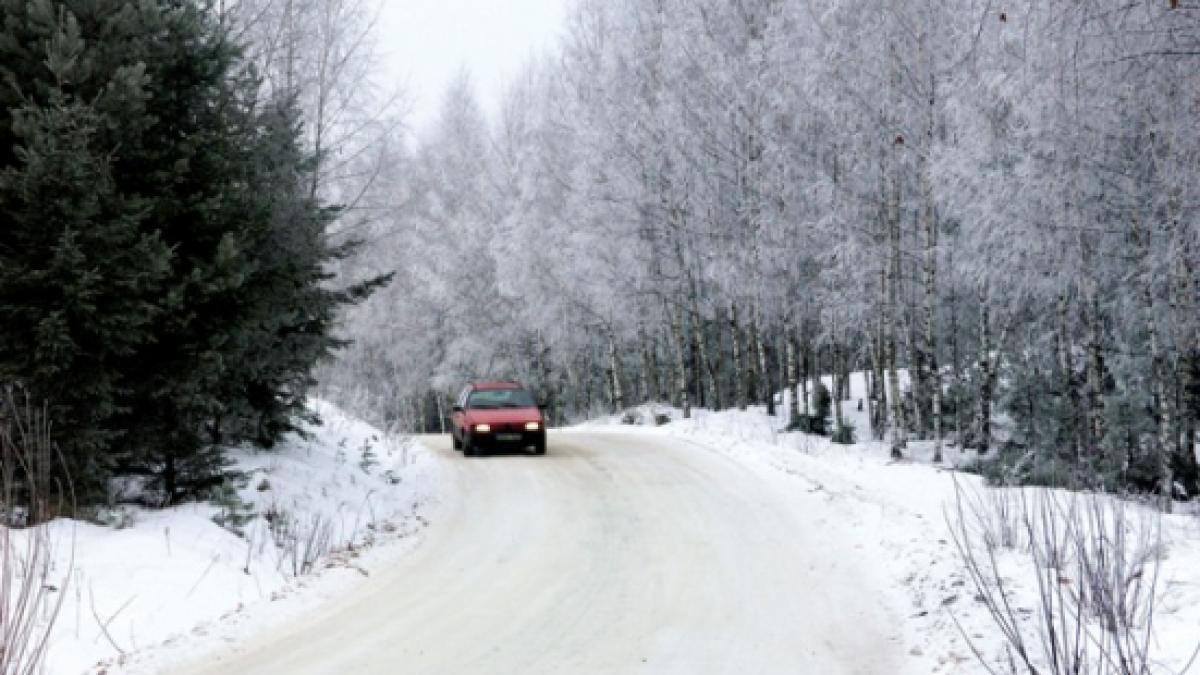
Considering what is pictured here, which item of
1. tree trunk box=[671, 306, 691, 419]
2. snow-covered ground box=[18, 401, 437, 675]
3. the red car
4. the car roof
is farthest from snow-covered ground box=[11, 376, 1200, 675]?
tree trunk box=[671, 306, 691, 419]

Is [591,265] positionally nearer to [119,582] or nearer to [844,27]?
[844,27]

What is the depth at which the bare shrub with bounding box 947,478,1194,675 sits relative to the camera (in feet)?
12.0

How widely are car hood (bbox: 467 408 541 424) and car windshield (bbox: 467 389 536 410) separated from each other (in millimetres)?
345

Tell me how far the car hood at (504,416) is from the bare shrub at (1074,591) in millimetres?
10189

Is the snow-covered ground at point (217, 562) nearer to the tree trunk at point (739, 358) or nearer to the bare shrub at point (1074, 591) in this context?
the bare shrub at point (1074, 591)

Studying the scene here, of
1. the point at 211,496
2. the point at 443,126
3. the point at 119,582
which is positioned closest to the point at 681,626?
the point at 119,582

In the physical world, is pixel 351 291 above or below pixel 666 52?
below

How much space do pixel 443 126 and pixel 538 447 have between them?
2970 cm

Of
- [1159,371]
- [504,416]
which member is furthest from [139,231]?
[1159,371]

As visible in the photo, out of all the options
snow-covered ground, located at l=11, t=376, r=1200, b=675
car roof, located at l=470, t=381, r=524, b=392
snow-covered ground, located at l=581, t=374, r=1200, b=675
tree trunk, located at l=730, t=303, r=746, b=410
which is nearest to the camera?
snow-covered ground, located at l=581, t=374, r=1200, b=675

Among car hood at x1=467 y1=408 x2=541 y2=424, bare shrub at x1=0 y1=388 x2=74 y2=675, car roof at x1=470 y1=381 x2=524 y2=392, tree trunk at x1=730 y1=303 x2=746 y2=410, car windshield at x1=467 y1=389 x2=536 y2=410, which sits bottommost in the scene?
bare shrub at x1=0 y1=388 x2=74 y2=675

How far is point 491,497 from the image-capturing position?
12852 mm

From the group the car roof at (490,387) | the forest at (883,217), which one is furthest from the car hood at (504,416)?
the forest at (883,217)

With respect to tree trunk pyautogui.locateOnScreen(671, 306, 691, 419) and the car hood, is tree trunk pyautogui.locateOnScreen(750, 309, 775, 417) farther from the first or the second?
the car hood
